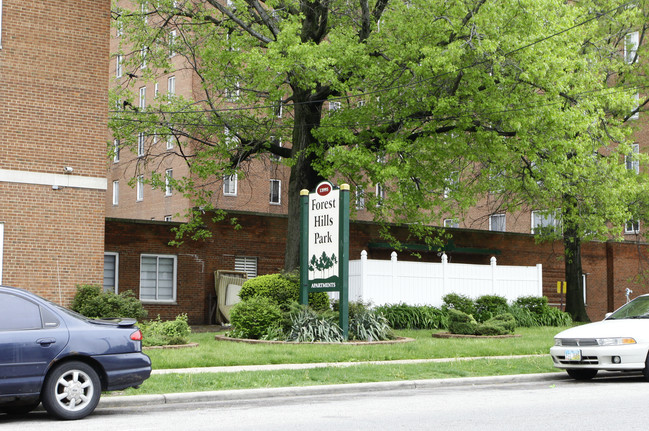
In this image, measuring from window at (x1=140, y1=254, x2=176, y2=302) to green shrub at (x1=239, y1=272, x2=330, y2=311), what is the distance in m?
8.33

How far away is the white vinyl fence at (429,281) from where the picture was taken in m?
26.1

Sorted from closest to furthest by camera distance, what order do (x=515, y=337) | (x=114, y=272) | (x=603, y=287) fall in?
(x=515, y=337) < (x=114, y=272) < (x=603, y=287)

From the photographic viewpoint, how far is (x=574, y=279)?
1259 inches

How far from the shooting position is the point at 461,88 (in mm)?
22375

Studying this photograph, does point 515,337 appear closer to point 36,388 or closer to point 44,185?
point 44,185

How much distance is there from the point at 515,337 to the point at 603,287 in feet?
61.4

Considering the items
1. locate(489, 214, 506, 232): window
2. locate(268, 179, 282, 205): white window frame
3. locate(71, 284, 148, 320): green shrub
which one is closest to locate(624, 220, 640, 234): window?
locate(489, 214, 506, 232): window

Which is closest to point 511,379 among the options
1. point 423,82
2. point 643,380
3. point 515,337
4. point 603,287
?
point 643,380

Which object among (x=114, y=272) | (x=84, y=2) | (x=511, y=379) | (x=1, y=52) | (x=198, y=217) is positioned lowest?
(x=511, y=379)

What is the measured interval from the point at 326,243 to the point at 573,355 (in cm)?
733

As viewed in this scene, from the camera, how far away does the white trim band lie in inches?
730

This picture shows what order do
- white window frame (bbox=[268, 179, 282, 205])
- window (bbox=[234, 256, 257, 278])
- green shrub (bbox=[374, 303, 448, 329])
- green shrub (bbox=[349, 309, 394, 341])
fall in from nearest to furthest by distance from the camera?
green shrub (bbox=[349, 309, 394, 341])
green shrub (bbox=[374, 303, 448, 329])
window (bbox=[234, 256, 257, 278])
white window frame (bbox=[268, 179, 282, 205])

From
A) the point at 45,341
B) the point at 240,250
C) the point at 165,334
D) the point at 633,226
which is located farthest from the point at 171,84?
the point at 45,341

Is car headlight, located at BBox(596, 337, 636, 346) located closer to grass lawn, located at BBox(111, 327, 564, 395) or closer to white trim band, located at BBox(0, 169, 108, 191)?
grass lawn, located at BBox(111, 327, 564, 395)
